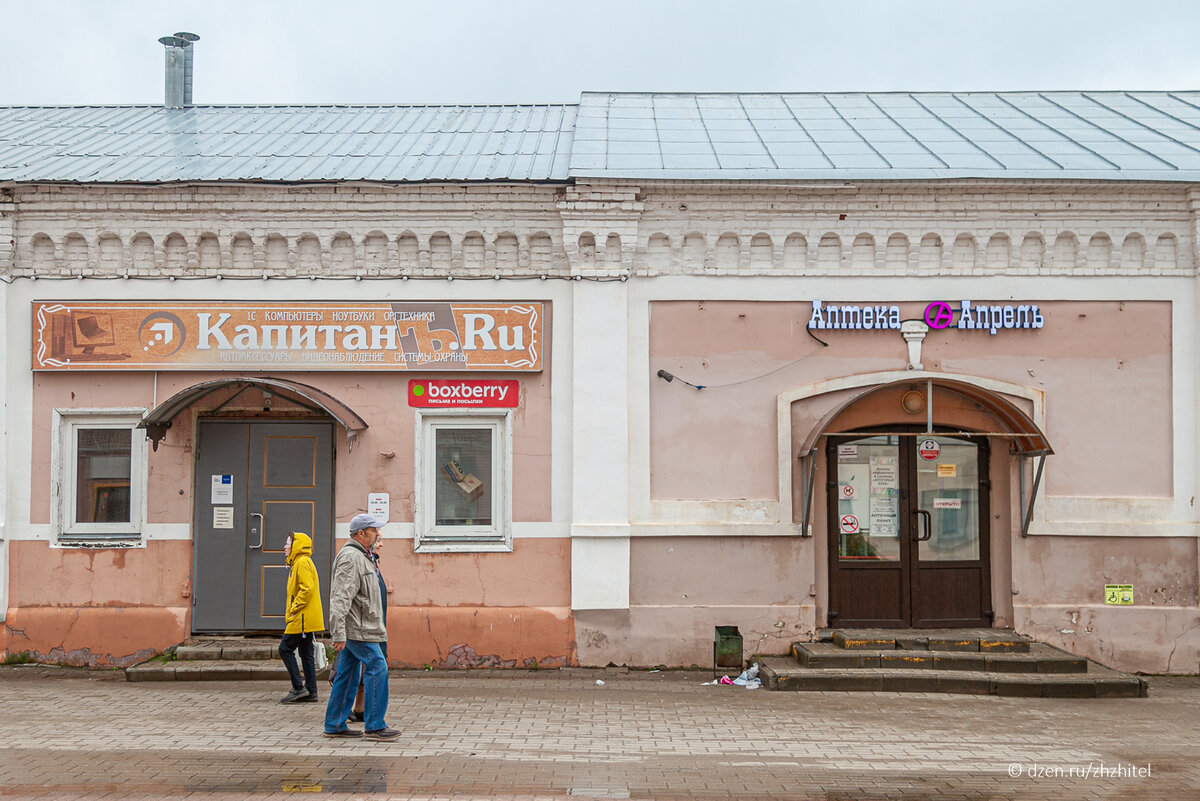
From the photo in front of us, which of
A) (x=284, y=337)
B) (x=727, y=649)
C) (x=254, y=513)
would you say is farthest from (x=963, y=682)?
(x=284, y=337)

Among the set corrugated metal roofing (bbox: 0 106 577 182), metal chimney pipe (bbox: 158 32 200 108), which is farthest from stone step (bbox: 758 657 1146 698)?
metal chimney pipe (bbox: 158 32 200 108)

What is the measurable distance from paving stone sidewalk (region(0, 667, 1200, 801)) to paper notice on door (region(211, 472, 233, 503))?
6.39 feet

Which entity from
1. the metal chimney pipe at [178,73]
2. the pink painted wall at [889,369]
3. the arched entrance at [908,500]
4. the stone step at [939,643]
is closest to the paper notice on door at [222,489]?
the pink painted wall at [889,369]

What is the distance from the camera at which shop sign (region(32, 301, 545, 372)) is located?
1051 cm

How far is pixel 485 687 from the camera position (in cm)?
952

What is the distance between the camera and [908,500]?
425 inches

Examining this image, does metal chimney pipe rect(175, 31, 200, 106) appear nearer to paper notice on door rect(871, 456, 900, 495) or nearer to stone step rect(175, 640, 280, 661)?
stone step rect(175, 640, 280, 661)

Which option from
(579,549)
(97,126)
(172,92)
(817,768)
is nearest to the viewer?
(817,768)

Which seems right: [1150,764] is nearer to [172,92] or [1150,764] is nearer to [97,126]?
[97,126]

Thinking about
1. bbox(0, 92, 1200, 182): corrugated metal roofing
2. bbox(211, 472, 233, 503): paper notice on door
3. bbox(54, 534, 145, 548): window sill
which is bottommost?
bbox(54, 534, 145, 548): window sill

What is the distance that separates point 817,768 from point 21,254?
30.6 ft

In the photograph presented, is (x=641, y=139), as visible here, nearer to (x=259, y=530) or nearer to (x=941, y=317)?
(x=941, y=317)

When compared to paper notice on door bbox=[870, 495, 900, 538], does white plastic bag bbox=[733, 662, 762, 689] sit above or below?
below

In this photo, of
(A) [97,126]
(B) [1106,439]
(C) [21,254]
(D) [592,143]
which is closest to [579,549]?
(D) [592,143]
